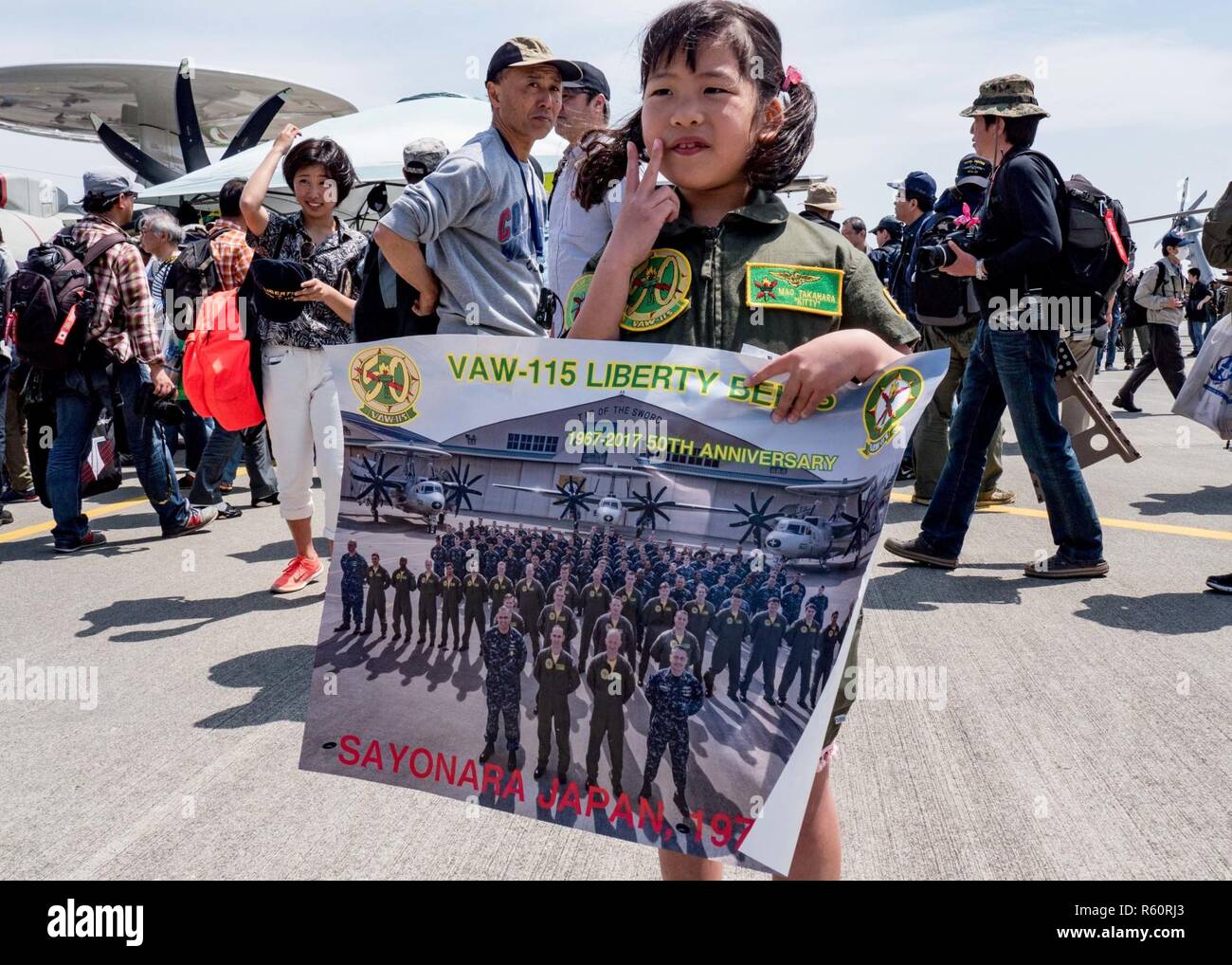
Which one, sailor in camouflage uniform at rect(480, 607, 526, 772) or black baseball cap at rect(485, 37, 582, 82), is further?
black baseball cap at rect(485, 37, 582, 82)

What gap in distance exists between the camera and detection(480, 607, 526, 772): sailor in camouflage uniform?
65.7 inches

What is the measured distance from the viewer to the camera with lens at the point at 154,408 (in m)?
7.07

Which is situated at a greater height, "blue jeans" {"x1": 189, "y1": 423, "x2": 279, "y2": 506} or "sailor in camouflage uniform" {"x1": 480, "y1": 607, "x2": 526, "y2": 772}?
"sailor in camouflage uniform" {"x1": 480, "y1": 607, "x2": 526, "y2": 772}

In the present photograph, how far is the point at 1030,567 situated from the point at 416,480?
4743mm

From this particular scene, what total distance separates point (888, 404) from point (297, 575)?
455 centimetres

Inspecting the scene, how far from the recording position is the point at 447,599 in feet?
5.59

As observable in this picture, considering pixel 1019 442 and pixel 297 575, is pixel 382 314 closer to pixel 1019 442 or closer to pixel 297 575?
pixel 297 575

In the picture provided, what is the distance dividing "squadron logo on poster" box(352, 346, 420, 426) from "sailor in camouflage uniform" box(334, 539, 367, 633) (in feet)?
0.70

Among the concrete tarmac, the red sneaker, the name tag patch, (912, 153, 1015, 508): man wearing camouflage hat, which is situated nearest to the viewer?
the name tag patch

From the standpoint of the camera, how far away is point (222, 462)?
8141 mm

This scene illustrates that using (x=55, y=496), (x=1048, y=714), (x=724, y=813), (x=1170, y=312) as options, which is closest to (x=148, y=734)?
(x=724, y=813)

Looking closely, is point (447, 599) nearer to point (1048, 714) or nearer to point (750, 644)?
point (750, 644)

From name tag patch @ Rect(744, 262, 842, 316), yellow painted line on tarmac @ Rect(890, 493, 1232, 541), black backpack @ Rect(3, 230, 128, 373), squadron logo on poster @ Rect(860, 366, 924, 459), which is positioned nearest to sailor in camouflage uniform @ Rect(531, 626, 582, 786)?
squadron logo on poster @ Rect(860, 366, 924, 459)

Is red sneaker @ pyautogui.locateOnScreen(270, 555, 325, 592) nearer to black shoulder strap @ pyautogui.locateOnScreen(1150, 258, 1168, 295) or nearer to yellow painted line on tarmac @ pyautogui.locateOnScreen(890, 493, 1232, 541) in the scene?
yellow painted line on tarmac @ pyautogui.locateOnScreen(890, 493, 1232, 541)
